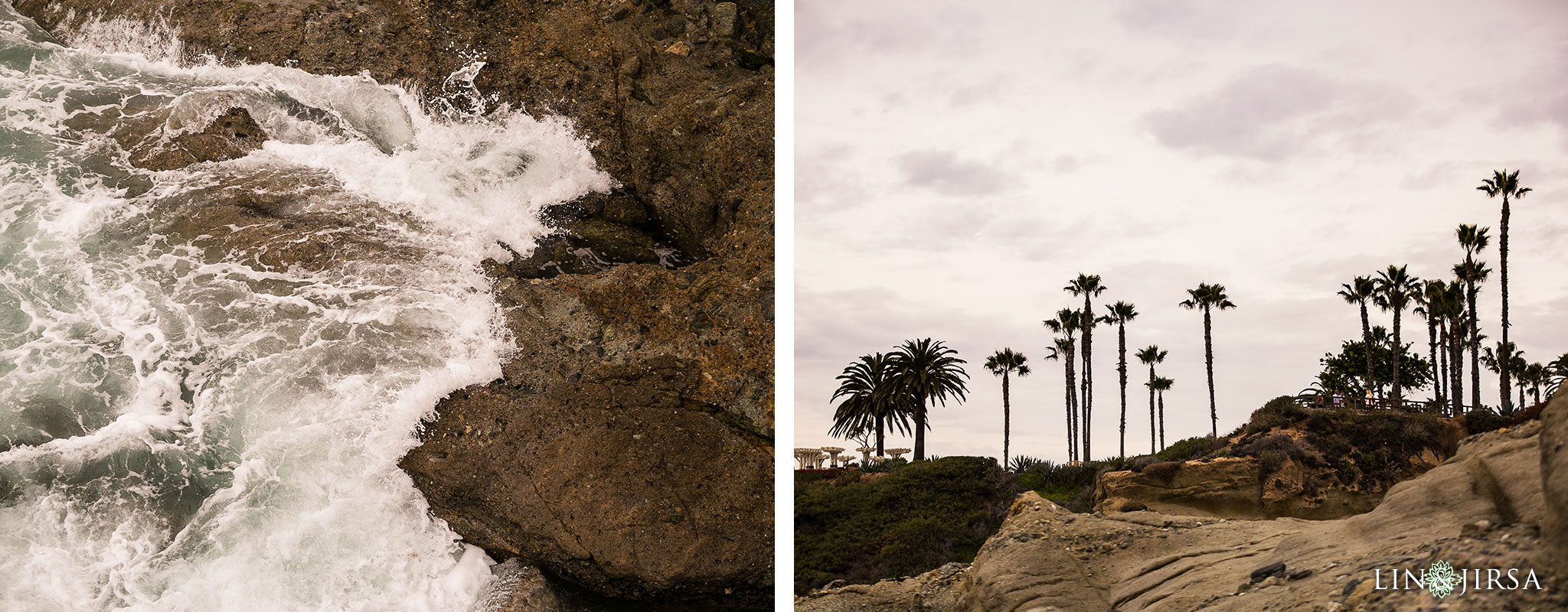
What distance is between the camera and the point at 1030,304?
13.5 feet

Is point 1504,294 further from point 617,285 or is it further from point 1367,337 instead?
point 617,285

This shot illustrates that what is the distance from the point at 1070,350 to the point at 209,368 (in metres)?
4.83

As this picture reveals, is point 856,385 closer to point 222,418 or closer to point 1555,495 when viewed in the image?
point 1555,495

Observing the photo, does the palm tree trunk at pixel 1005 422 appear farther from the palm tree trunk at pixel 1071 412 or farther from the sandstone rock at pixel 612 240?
the sandstone rock at pixel 612 240

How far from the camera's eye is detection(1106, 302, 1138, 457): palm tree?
145 inches

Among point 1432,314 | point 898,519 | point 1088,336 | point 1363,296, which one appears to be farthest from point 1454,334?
point 898,519

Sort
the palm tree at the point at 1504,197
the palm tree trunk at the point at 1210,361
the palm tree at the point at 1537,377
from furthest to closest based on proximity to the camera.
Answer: the palm tree trunk at the point at 1210,361, the palm tree at the point at 1504,197, the palm tree at the point at 1537,377

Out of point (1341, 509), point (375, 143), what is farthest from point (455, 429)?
point (1341, 509)

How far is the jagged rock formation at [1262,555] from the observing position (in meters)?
2.31

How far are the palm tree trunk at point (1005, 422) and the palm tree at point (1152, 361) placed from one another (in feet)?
2.41

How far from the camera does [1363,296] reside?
2.94 metres

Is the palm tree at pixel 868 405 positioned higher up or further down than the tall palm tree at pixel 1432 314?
further down

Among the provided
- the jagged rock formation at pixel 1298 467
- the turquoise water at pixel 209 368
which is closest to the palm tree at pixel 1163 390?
the jagged rock formation at pixel 1298 467

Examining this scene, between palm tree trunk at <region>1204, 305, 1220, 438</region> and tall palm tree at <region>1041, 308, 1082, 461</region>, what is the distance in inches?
21.0
